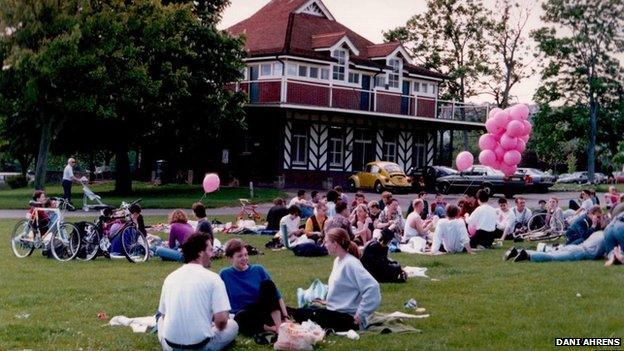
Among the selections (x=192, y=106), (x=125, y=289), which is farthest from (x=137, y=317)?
(x=192, y=106)

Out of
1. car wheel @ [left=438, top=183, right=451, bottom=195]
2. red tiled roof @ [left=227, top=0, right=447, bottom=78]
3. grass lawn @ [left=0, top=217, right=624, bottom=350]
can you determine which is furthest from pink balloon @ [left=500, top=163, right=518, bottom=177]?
red tiled roof @ [left=227, top=0, right=447, bottom=78]

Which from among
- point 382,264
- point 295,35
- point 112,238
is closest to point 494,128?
point 112,238

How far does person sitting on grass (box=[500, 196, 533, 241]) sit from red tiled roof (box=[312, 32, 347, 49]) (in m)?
27.4

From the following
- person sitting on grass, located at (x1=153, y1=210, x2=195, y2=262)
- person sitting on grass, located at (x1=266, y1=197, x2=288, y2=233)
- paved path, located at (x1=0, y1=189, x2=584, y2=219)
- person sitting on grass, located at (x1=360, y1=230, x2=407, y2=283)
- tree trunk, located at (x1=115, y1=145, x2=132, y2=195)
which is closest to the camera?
person sitting on grass, located at (x1=360, y1=230, x2=407, y2=283)

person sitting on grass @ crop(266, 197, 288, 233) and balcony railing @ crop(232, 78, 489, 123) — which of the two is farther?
balcony railing @ crop(232, 78, 489, 123)

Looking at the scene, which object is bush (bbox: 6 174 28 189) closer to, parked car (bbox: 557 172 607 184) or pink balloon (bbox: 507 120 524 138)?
parked car (bbox: 557 172 607 184)

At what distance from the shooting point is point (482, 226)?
69.1 feet

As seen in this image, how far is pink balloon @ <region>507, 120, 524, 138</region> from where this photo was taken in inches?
1053

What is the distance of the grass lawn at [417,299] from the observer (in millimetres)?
9719

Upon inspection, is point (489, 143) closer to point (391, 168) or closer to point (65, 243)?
point (65, 243)

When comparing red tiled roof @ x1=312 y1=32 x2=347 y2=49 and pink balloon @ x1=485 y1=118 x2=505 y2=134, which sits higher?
red tiled roof @ x1=312 y1=32 x2=347 y2=49

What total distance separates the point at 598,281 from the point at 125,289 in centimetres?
744

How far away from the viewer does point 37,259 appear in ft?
60.8

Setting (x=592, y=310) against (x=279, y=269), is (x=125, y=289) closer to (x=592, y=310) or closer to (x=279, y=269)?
(x=279, y=269)
